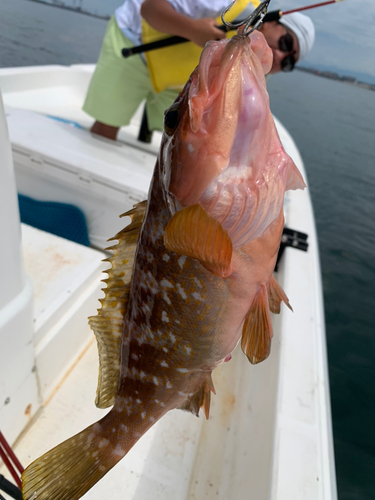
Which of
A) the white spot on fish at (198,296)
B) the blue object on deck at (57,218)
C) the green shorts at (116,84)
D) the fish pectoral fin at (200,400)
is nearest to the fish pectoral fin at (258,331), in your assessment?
the white spot on fish at (198,296)

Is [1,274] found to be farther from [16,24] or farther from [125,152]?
[16,24]

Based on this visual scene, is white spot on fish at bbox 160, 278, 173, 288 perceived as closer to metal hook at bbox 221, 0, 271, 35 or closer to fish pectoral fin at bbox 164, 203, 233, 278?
fish pectoral fin at bbox 164, 203, 233, 278

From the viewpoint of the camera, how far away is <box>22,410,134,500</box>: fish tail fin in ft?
3.13

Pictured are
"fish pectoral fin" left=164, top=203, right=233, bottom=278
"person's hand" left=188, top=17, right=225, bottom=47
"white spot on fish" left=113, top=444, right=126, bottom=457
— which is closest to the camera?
"fish pectoral fin" left=164, top=203, right=233, bottom=278

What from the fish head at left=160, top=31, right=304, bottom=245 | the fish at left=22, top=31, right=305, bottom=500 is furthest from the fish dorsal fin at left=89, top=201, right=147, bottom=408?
the fish head at left=160, top=31, right=304, bottom=245

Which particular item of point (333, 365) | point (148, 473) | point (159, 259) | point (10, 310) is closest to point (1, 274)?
point (10, 310)

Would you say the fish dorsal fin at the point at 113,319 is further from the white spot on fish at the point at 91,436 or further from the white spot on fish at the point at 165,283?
the white spot on fish at the point at 165,283

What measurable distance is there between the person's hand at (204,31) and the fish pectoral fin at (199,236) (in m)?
2.15

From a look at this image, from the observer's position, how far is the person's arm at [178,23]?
2473 millimetres

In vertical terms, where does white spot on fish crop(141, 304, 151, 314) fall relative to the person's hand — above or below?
below

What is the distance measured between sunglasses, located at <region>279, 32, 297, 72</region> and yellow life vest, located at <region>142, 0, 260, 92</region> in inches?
27.3

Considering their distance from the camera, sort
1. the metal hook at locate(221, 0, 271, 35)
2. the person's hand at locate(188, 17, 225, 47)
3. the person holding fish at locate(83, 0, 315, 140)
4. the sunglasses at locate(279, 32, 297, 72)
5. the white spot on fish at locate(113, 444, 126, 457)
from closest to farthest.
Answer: the metal hook at locate(221, 0, 271, 35)
the white spot on fish at locate(113, 444, 126, 457)
the person's hand at locate(188, 17, 225, 47)
the person holding fish at locate(83, 0, 315, 140)
the sunglasses at locate(279, 32, 297, 72)

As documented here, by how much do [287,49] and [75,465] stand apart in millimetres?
3256

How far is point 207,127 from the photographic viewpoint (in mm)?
783
